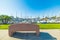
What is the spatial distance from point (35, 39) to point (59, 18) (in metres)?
67.7

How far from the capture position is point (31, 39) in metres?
12.1

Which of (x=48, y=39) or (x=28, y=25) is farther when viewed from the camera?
(x=28, y=25)

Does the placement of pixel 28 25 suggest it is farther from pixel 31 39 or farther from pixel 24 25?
pixel 31 39

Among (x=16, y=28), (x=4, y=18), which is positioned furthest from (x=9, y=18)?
(x=16, y=28)

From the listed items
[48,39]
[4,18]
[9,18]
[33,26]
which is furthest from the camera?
[9,18]

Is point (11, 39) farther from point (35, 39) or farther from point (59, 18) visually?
point (59, 18)

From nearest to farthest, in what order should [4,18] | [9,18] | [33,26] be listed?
[33,26] → [4,18] → [9,18]

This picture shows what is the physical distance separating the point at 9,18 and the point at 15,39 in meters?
61.7

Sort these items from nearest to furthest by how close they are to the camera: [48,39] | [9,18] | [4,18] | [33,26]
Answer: [48,39] → [33,26] → [4,18] → [9,18]

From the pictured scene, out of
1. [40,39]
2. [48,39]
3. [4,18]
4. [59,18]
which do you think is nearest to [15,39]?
[40,39]

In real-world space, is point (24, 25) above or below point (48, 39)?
above

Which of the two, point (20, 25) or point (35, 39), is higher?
point (20, 25)

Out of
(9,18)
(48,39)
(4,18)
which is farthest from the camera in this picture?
(9,18)

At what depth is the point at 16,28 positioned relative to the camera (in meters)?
13.5
